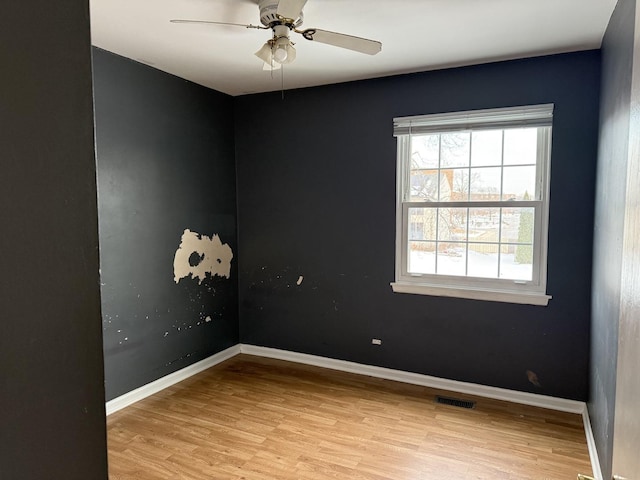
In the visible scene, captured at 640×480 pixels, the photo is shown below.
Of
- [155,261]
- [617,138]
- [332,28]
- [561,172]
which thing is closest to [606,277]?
[617,138]

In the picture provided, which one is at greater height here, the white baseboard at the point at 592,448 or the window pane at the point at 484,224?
the window pane at the point at 484,224

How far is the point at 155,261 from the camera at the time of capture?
11.2 ft

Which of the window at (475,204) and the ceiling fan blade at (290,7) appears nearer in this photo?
the ceiling fan blade at (290,7)

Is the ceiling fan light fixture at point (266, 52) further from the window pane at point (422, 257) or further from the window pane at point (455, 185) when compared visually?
the window pane at point (422, 257)

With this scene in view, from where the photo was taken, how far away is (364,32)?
2654mm

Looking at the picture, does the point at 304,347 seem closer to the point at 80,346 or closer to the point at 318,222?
the point at 318,222

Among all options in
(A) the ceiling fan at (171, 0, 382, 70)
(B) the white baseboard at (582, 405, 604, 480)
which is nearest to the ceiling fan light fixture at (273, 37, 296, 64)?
(A) the ceiling fan at (171, 0, 382, 70)

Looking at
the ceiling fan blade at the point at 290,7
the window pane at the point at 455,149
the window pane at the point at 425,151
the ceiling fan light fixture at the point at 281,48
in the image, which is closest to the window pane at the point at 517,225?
the window pane at the point at 455,149

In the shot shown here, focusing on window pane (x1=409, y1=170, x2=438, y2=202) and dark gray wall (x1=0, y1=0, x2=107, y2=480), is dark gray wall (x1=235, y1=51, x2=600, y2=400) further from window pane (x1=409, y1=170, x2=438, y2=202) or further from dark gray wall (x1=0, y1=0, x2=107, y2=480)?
dark gray wall (x1=0, y1=0, x2=107, y2=480)

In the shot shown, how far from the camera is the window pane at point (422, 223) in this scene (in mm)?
3496

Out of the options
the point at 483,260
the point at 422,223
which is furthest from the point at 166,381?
the point at 483,260

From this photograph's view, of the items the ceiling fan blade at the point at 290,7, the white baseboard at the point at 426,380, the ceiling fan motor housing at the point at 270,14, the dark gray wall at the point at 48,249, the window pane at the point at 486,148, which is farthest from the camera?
the window pane at the point at 486,148

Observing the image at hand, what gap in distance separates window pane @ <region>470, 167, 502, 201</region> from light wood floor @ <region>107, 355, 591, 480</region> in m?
1.53

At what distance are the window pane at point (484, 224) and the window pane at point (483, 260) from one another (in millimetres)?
54
